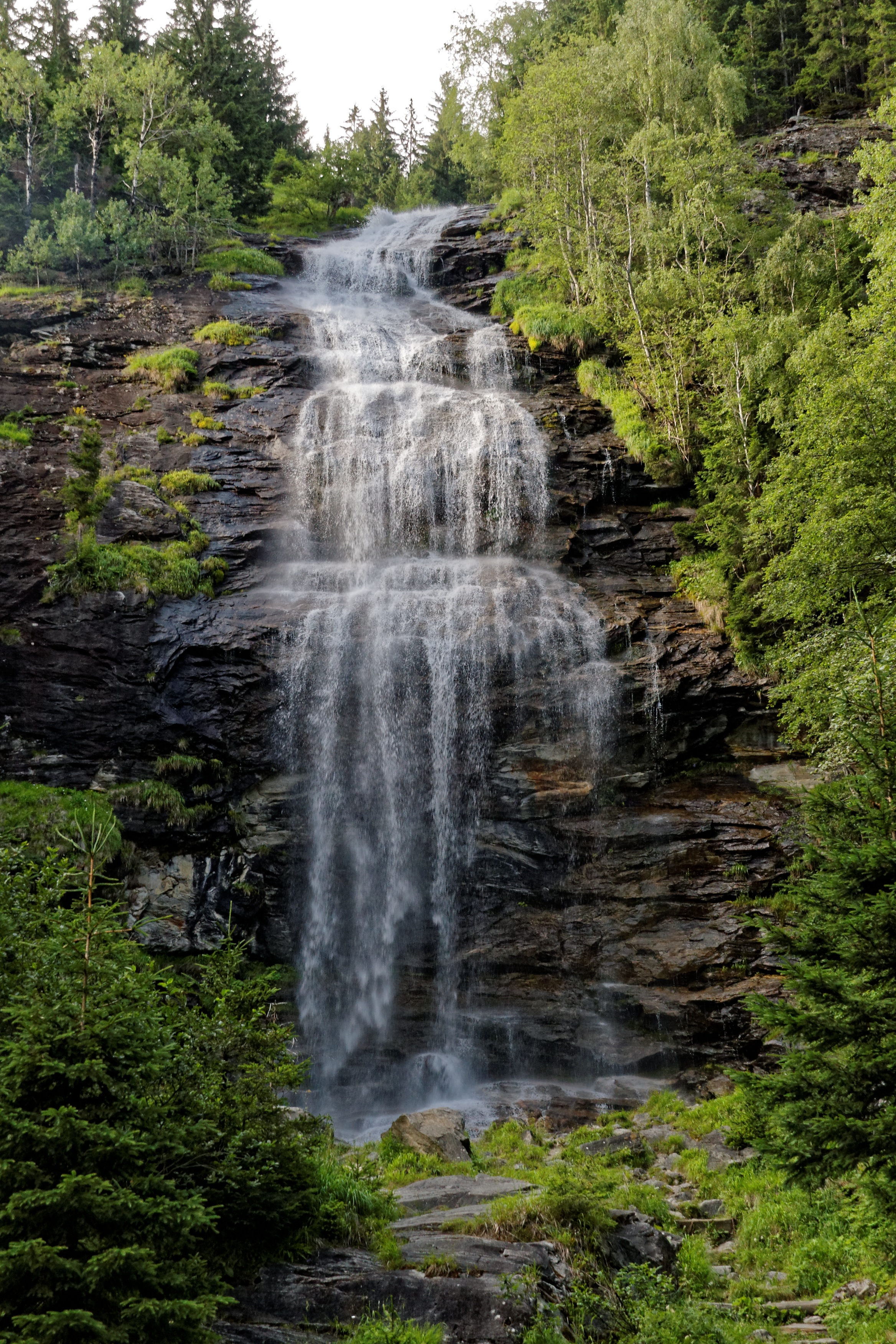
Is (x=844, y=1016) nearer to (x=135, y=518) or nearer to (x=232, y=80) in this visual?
(x=135, y=518)

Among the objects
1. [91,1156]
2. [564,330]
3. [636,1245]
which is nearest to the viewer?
[91,1156]

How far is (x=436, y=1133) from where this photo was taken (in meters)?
11.0

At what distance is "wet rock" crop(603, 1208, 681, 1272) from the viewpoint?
7250mm

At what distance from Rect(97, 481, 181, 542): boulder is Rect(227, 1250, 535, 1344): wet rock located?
16260 mm

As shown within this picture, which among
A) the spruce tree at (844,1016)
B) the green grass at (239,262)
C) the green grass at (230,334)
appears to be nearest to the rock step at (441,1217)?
the spruce tree at (844,1016)

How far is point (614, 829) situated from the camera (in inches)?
635

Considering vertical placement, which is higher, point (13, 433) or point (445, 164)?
point (445, 164)

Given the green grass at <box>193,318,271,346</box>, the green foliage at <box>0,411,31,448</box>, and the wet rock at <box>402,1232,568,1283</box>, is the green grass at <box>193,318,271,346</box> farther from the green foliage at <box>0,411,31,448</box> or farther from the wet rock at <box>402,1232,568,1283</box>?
the wet rock at <box>402,1232,568,1283</box>

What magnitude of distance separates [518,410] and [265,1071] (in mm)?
20396

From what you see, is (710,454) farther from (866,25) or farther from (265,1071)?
(866,25)

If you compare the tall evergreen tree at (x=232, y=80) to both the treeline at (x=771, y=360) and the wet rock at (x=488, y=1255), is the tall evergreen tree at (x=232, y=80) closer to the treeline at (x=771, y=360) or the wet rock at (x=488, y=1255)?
the treeline at (x=771, y=360)

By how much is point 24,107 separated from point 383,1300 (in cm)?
4215

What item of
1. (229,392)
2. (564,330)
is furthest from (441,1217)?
(564,330)

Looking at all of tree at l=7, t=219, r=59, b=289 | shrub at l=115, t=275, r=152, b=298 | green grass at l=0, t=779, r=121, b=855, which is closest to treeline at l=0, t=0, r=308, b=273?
tree at l=7, t=219, r=59, b=289
